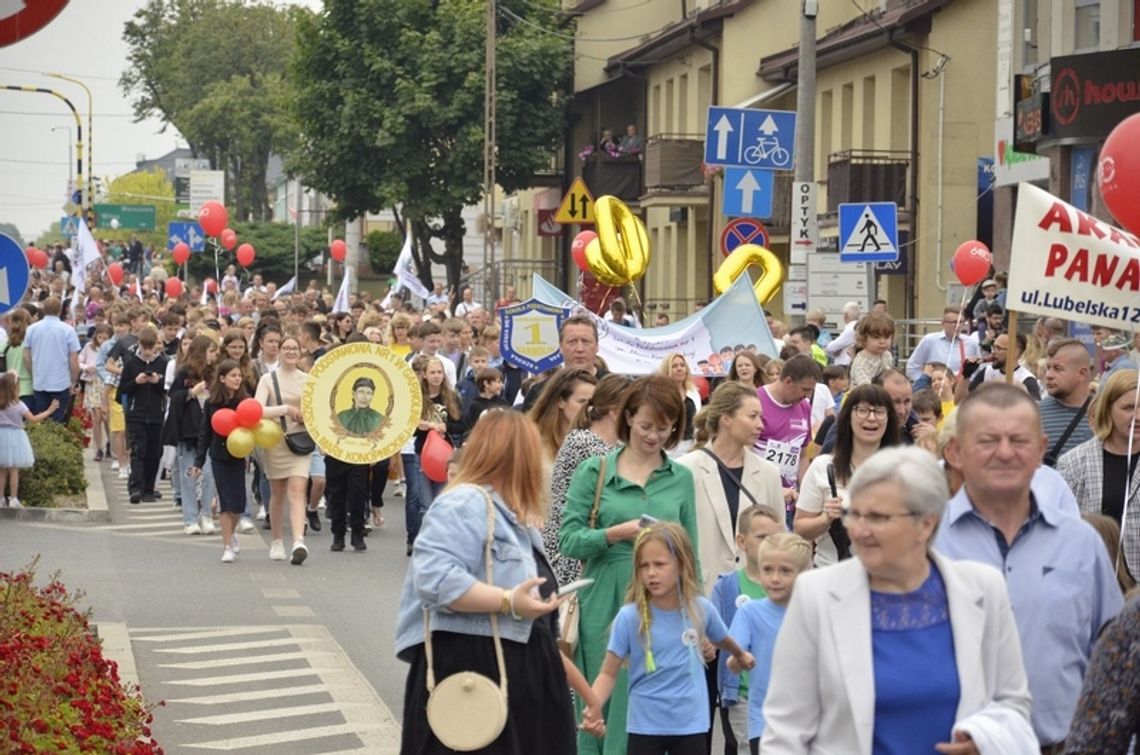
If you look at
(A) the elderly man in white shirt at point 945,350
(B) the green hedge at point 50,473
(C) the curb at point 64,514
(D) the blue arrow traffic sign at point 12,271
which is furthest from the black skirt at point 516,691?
(B) the green hedge at point 50,473

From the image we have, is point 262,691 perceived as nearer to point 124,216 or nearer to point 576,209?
point 576,209

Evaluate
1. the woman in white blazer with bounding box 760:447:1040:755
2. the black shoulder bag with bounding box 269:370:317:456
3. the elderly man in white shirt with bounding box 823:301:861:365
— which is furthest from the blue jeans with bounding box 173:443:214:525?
the woman in white blazer with bounding box 760:447:1040:755

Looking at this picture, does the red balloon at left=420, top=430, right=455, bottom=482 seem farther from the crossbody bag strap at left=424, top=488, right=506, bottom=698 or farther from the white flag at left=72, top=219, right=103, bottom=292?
the white flag at left=72, top=219, right=103, bottom=292

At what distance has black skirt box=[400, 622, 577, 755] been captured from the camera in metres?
7.09

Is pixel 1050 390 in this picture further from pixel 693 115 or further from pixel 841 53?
pixel 693 115

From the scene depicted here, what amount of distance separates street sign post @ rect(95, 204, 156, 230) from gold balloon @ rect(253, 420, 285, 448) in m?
95.5

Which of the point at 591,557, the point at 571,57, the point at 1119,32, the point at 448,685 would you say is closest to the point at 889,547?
the point at 448,685

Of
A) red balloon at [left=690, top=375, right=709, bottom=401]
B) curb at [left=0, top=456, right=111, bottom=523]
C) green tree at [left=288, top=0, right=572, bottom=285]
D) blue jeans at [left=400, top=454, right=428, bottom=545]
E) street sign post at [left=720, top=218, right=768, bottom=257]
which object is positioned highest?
green tree at [left=288, top=0, right=572, bottom=285]

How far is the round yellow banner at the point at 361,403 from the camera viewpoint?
16531 millimetres

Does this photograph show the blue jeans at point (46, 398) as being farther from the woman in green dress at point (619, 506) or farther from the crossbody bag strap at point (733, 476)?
the woman in green dress at point (619, 506)

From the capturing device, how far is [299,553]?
17156 millimetres

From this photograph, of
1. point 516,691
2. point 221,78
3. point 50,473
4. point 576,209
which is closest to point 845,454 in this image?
point 516,691

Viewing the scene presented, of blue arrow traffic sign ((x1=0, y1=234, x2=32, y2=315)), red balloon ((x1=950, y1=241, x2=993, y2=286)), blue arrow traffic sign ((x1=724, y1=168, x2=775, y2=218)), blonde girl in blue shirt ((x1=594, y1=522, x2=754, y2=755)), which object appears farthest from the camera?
red balloon ((x1=950, y1=241, x2=993, y2=286))

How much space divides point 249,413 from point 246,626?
3219 mm
